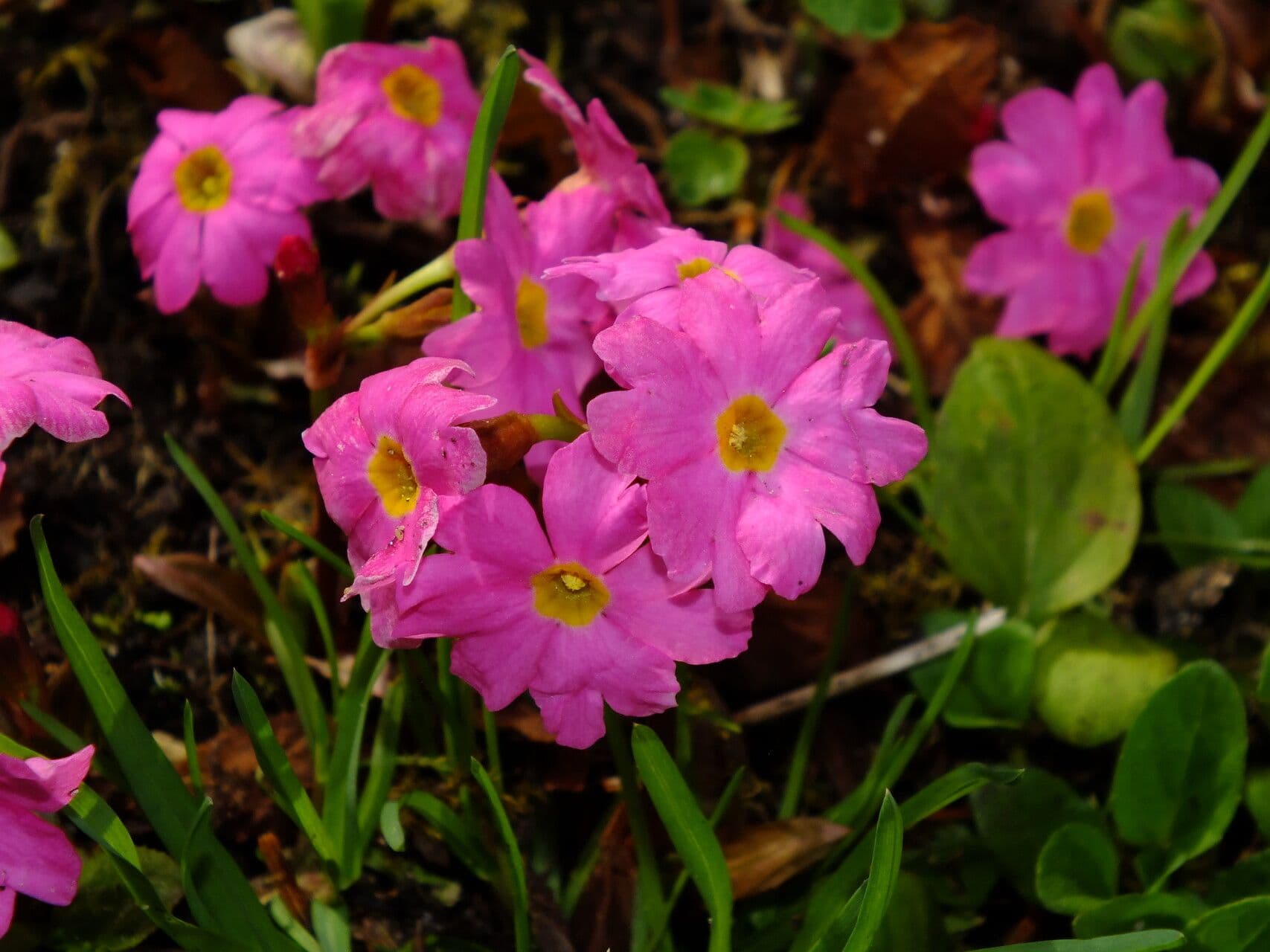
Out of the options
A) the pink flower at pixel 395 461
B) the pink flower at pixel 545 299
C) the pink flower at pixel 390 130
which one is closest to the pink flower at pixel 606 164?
the pink flower at pixel 545 299

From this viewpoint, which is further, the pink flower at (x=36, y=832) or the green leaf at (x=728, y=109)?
the green leaf at (x=728, y=109)

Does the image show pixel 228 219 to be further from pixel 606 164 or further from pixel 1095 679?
pixel 1095 679

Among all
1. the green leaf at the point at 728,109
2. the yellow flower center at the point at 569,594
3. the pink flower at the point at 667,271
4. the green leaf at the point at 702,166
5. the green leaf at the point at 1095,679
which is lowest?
the green leaf at the point at 1095,679

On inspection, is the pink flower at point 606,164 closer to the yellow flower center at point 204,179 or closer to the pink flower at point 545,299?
the pink flower at point 545,299

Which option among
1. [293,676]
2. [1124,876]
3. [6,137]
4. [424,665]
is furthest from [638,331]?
[6,137]

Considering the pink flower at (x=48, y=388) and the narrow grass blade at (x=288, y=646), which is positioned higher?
the pink flower at (x=48, y=388)

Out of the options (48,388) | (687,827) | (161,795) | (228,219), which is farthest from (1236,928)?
(228,219)
